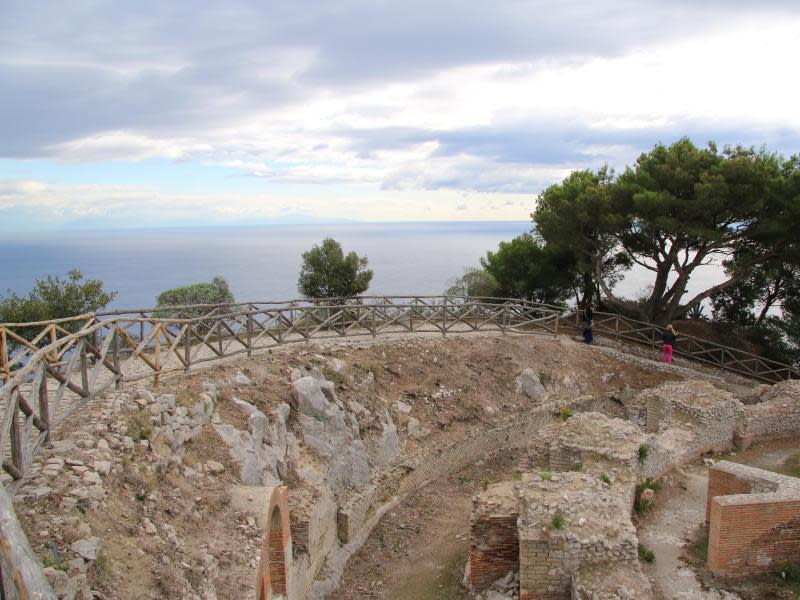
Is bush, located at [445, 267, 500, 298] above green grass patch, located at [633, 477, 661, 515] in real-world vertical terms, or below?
above

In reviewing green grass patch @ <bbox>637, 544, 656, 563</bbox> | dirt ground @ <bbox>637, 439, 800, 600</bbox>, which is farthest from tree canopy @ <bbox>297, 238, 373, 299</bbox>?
green grass patch @ <bbox>637, 544, 656, 563</bbox>

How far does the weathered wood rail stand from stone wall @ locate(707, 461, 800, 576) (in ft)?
33.0

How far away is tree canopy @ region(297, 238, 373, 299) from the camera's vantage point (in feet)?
87.1

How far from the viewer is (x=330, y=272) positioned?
26.6 meters

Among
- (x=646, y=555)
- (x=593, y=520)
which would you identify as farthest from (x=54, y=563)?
(x=646, y=555)

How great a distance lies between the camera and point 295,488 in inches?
440

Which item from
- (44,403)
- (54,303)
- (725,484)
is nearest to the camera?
(44,403)

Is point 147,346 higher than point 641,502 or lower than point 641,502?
higher

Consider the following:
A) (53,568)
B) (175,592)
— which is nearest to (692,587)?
(175,592)

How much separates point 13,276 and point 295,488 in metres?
139

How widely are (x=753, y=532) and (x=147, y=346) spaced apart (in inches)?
478

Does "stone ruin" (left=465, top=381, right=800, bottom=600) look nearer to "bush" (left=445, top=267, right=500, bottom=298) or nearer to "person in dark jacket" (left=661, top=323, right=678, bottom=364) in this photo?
"person in dark jacket" (left=661, top=323, right=678, bottom=364)

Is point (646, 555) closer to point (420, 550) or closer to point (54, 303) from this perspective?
point (420, 550)

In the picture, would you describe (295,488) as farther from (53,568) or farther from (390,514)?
(53,568)
